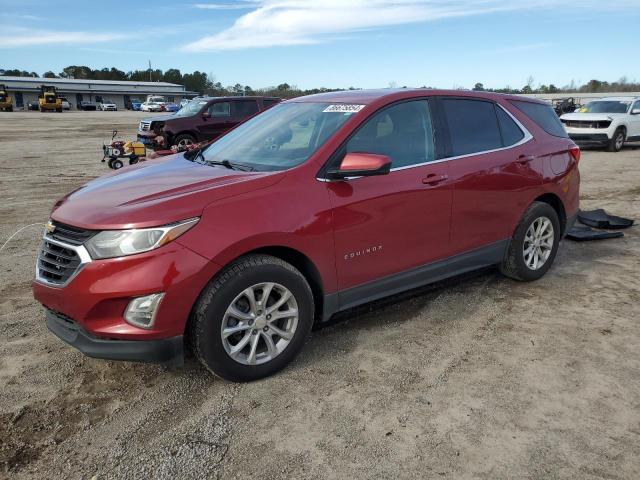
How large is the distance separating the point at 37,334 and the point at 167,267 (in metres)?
1.82

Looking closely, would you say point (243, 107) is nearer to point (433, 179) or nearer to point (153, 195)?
point (433, 179)

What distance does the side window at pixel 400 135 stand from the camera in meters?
3.69

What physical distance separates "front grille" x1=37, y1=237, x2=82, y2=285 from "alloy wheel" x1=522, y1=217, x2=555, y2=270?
3.79m

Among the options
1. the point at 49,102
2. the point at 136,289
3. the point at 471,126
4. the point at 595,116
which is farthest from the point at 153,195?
the point at 49,102

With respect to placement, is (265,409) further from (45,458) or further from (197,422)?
(45,458)

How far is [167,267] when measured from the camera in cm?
281

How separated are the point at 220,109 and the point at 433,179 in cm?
1297

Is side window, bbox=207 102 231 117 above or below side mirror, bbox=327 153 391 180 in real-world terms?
above

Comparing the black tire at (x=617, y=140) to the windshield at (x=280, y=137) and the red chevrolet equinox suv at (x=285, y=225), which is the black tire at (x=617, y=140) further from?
the windshield at (x=280, y=137)

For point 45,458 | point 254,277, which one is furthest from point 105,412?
point 254,277

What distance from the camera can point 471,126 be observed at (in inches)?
172

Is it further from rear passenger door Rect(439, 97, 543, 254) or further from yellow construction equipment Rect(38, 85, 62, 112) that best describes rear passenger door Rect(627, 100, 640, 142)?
yellow construction equipment Rect(38, 85, 62, 112)

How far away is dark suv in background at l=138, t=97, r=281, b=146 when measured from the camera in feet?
50.2

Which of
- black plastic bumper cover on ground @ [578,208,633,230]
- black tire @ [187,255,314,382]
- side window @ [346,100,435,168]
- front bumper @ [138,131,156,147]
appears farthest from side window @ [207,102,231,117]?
black tire @ [187,255,314,382]
